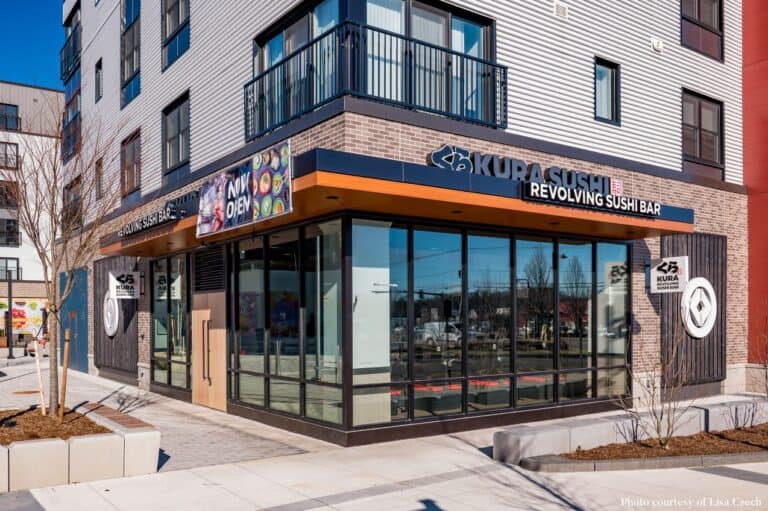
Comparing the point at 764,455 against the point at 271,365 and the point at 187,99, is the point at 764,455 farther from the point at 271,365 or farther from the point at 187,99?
the point at 187,99

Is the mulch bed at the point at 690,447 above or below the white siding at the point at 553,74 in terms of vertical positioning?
below

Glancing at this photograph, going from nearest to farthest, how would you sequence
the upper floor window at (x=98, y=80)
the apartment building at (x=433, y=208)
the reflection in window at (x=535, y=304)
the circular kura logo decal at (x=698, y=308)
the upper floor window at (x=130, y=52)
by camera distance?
the apartment building at (x=433, y=208)
the reflection in window at (x=535, y=304)
the circular kura logo decal at (x=698, y=308)
the upper floor window at (x=130, y=52)
the upper floor window at (x=98, y=80)

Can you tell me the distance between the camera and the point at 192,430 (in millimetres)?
12688

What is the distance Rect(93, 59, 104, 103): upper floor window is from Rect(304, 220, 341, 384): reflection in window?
15001mm

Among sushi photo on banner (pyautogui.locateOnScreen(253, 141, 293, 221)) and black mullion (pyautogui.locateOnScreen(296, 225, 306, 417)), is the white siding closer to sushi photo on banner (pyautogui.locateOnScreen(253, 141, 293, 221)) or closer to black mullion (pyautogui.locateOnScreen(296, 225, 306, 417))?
black mullion (pyautogui.locateOnScreen(296, 225, 306, 417))

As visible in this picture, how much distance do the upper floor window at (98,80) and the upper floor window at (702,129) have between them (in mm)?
17999

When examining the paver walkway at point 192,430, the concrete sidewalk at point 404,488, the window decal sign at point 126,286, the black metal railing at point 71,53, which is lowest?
the paver walkway at point 192,430

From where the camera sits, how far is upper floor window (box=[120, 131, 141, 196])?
19969mm

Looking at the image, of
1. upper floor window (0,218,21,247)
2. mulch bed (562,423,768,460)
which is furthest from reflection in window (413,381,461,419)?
upper floor window (0,218,21,247)

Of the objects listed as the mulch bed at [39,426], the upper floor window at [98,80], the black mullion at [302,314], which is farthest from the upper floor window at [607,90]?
the upper floor window at [98,80]

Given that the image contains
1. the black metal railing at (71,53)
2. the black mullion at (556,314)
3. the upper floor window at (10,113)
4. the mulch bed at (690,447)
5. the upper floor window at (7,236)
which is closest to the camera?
the mulch bed at (690,447)

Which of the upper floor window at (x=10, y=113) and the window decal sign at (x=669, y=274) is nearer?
the window decal sign at (x=669, y=274)

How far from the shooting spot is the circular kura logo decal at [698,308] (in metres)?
16.7

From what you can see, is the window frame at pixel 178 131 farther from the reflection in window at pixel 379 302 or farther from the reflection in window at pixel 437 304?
the reflection in window at pixel 437 304
